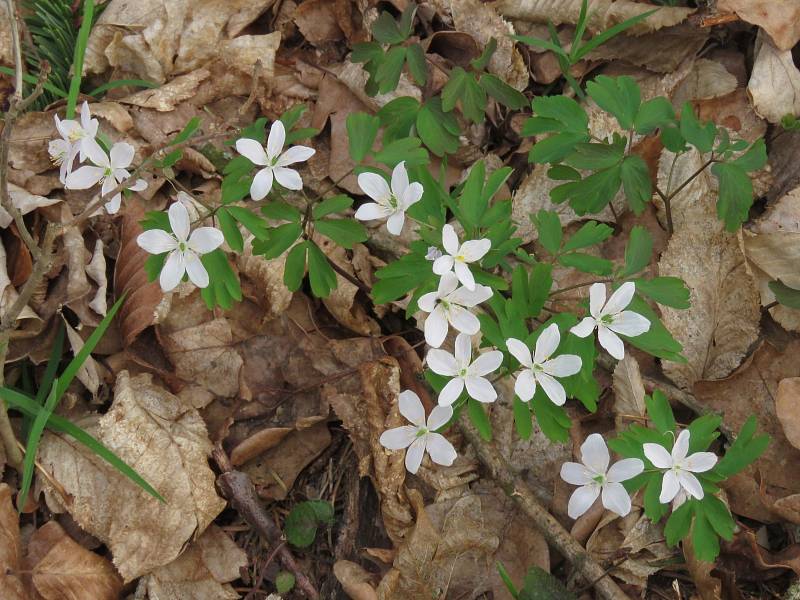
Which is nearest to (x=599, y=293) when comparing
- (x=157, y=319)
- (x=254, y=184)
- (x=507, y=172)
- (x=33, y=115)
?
(x=507, y=172)

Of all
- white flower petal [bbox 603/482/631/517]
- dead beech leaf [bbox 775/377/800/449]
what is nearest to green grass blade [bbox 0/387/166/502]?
white flower petal [bbox 603/482/631/517]

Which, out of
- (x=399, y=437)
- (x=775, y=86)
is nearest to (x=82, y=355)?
(x=399, y=437)

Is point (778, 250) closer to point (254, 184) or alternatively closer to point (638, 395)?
point (638, 395)

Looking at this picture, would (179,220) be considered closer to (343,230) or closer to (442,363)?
(343,230)

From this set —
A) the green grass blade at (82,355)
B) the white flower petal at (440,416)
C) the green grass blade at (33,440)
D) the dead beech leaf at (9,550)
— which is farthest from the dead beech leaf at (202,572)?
the white flower petal at (440,416)

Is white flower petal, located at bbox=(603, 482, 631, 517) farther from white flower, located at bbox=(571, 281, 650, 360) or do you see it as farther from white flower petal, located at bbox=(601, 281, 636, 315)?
white flower petal, located at bbox=(601, 281, 636, 315)

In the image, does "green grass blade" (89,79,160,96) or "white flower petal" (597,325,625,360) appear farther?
"green grass blade" (89,79,160,96)

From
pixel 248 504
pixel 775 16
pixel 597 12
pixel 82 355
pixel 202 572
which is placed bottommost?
pixel 202 572
